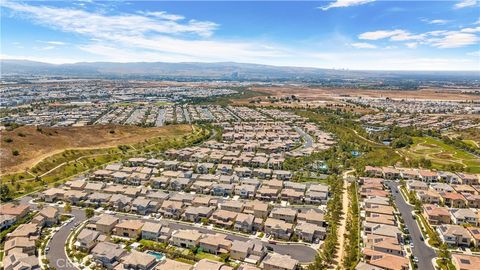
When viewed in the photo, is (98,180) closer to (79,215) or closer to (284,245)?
(79,215)

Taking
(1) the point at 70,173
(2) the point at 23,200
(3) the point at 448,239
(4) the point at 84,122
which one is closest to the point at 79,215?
(2) the point at 23,200

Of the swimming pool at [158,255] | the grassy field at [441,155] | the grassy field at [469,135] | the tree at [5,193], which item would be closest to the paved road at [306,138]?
the grassy field at [441,155]

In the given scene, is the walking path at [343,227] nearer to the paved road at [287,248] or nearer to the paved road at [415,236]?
the paved road at [287,248]

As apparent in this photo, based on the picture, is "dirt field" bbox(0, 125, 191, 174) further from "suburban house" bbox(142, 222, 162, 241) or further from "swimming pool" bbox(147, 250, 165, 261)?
"swimming pool" bbox(147, 250, 165, 261)

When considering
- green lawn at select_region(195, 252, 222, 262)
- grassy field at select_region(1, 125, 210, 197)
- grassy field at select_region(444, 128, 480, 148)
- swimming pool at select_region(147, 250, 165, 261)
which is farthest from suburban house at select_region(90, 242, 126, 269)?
grassy field at select_region(444, 128, 480, 148)

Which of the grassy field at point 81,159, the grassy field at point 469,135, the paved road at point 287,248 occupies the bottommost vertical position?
the paved road at point 287,248

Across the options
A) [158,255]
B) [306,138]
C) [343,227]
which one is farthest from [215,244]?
[306,138]
